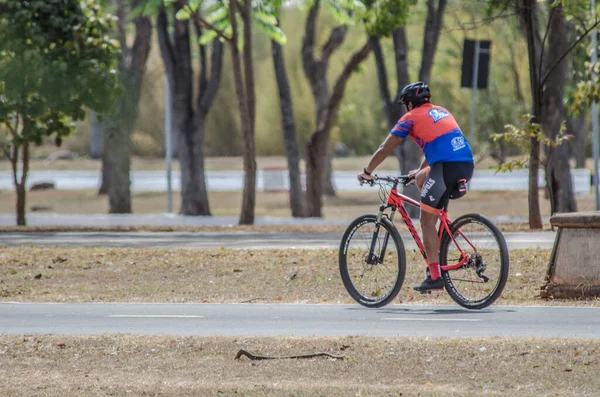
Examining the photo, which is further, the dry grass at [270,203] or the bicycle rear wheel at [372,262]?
the dry grass at [270,203]

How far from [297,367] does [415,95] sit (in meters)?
2.97

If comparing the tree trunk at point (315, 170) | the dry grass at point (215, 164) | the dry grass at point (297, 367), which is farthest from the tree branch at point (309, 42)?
the dry grass at point (215, 164)

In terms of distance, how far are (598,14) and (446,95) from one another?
119 feet

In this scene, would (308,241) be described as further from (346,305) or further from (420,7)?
(420,7)

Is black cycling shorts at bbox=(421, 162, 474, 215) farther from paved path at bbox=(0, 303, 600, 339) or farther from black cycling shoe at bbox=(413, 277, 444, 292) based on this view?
paved path at bbox=(0, 303, 600, 339)

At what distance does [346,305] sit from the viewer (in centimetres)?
1147

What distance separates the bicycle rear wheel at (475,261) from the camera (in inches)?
406

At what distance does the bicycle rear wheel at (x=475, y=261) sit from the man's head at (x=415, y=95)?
1022mm

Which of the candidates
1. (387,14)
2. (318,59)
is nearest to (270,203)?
(318,59)

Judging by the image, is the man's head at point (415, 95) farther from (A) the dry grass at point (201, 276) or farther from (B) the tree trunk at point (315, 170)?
(B) the tree trunk at point (315, 170)

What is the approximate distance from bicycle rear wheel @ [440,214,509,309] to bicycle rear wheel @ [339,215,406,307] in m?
0.43

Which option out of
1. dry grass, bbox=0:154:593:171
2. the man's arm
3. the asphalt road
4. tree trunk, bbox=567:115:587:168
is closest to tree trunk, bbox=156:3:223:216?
the asphalt road

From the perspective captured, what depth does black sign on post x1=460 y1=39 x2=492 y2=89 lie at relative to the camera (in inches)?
1095

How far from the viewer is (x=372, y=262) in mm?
11008
